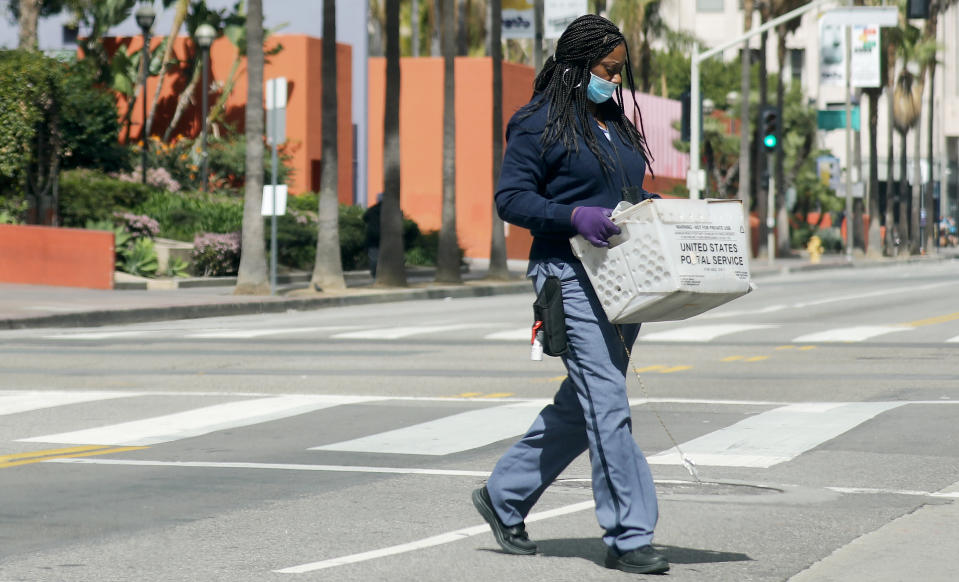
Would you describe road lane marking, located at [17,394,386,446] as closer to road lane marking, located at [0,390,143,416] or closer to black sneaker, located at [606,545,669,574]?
road lane marking, located at [0,390,143,416]

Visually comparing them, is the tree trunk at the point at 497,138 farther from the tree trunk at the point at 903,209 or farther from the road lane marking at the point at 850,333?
the tree trunk at the point at 903,209

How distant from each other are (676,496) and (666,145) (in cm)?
6002

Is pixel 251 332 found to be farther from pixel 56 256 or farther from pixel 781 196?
pixel 781 196

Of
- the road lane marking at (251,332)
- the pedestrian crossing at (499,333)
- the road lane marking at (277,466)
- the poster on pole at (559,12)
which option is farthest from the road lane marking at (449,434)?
the poster on pole at (559,12)

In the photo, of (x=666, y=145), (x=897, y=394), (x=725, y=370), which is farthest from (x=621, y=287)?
(x=666, y=145)

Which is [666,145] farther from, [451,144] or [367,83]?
[451,144]

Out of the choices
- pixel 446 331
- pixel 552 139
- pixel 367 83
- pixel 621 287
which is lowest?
pixel 446 331

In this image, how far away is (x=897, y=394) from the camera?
12.9 meters

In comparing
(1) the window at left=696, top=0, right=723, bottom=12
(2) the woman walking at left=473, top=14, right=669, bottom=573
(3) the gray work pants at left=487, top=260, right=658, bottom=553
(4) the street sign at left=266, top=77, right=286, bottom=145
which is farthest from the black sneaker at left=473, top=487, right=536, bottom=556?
(1) the window at left=696, top=0, right=723, bottom=12

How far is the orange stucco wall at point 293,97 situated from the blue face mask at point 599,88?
4019 centimetres

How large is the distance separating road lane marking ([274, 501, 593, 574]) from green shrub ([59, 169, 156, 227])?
26.5m

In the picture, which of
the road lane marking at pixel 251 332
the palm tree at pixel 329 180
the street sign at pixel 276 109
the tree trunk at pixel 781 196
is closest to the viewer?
the road lane marking at pixel 251 332

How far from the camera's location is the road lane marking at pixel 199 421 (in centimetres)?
1012

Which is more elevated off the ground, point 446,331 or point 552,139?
point 552,139
